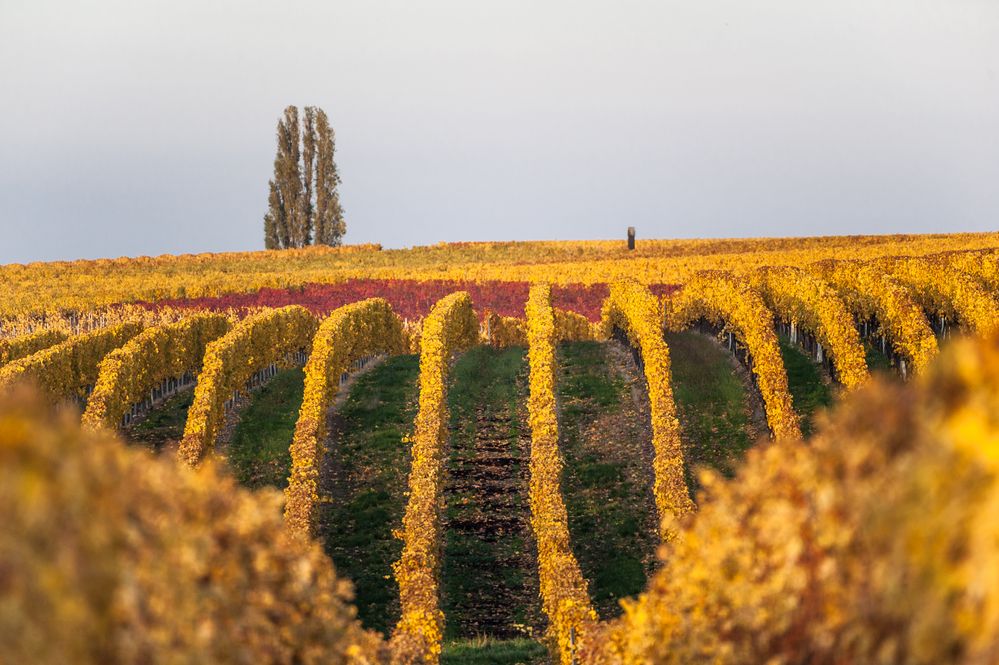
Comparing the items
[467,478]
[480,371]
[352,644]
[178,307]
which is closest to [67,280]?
[178,307]

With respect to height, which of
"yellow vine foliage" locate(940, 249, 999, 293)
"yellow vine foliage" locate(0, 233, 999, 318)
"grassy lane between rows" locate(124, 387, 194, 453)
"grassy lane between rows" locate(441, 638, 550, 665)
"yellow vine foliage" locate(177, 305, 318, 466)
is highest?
"yellow vine foliage" locate(0, 233, 999, 318)

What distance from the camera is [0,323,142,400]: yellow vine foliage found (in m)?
47.6

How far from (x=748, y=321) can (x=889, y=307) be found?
247 inches

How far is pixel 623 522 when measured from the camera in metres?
40.9

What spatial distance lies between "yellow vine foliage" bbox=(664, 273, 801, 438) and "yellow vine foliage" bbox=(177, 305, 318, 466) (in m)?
20.7

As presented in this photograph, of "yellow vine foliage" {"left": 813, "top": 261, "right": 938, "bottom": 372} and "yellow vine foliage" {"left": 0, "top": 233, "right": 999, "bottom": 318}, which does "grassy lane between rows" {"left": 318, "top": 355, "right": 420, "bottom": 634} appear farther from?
"yellow vine foliage" {"left": 0, "top": 233, "right": 999, "bottom": 318}

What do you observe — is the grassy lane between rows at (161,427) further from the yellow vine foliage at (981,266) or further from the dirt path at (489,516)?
the yellow vine foliage at (981,266)

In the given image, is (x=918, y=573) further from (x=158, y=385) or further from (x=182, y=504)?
(x=158, y=385)

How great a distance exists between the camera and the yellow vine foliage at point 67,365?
47562 millimetres

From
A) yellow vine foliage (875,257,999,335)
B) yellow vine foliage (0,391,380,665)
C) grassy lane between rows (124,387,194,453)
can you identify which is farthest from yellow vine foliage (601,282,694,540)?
yellow vine foliage (0,391,380,665)

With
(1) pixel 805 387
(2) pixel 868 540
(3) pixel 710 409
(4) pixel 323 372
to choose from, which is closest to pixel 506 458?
(4) pixel 323 372

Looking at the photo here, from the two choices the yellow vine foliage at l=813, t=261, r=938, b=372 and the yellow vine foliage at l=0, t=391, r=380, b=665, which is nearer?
the yellow vine foliage at l=0, t=391, r=380, b=665

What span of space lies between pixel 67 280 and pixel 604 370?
59.0m

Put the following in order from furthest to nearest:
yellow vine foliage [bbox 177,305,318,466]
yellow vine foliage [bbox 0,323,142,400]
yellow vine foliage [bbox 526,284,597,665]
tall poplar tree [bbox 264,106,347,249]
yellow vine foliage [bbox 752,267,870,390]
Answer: tall poplar tree [bbox 264,106,347,249]
yellow vine foliage [bbox 0,323,142,400]
yellow vine foliage [bbox 752,267,870,390]
yellow vine foliage [bbox 177,305,318,466]
yellow vine foliage [bbox 526,284,597,665]
